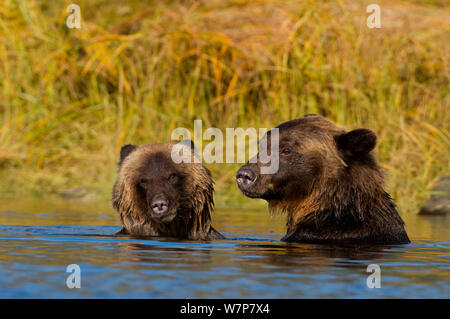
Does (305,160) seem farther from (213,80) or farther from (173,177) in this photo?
(213,80)

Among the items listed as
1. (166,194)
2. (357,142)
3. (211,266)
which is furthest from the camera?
(166,194)

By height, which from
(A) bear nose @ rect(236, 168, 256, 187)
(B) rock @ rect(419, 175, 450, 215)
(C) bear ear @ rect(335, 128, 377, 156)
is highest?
(C) bear ear @ rect(335, 128, 377, 156)

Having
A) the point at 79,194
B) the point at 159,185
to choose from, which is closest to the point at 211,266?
the point at 159,185

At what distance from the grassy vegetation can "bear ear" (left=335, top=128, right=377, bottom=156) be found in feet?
17.7

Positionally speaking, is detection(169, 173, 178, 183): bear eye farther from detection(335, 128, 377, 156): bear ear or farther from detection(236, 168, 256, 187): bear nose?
detection(335, 128, 377, 156): bear ear

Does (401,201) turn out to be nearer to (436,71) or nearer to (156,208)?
(436,71)

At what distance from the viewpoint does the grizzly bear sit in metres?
8.41

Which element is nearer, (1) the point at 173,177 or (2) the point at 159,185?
(2) the point at 159,185

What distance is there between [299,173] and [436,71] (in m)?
7.63

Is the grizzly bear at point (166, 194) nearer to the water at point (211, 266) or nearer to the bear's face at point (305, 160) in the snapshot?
the water at point (211, 266)

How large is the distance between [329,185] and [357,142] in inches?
17.0

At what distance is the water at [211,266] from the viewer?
5234 millimetres

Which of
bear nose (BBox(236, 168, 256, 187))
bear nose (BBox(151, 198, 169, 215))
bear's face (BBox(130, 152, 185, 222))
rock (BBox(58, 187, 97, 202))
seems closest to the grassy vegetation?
rock (BBox(58, 187, 97, 202))

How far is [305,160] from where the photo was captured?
7465mm
